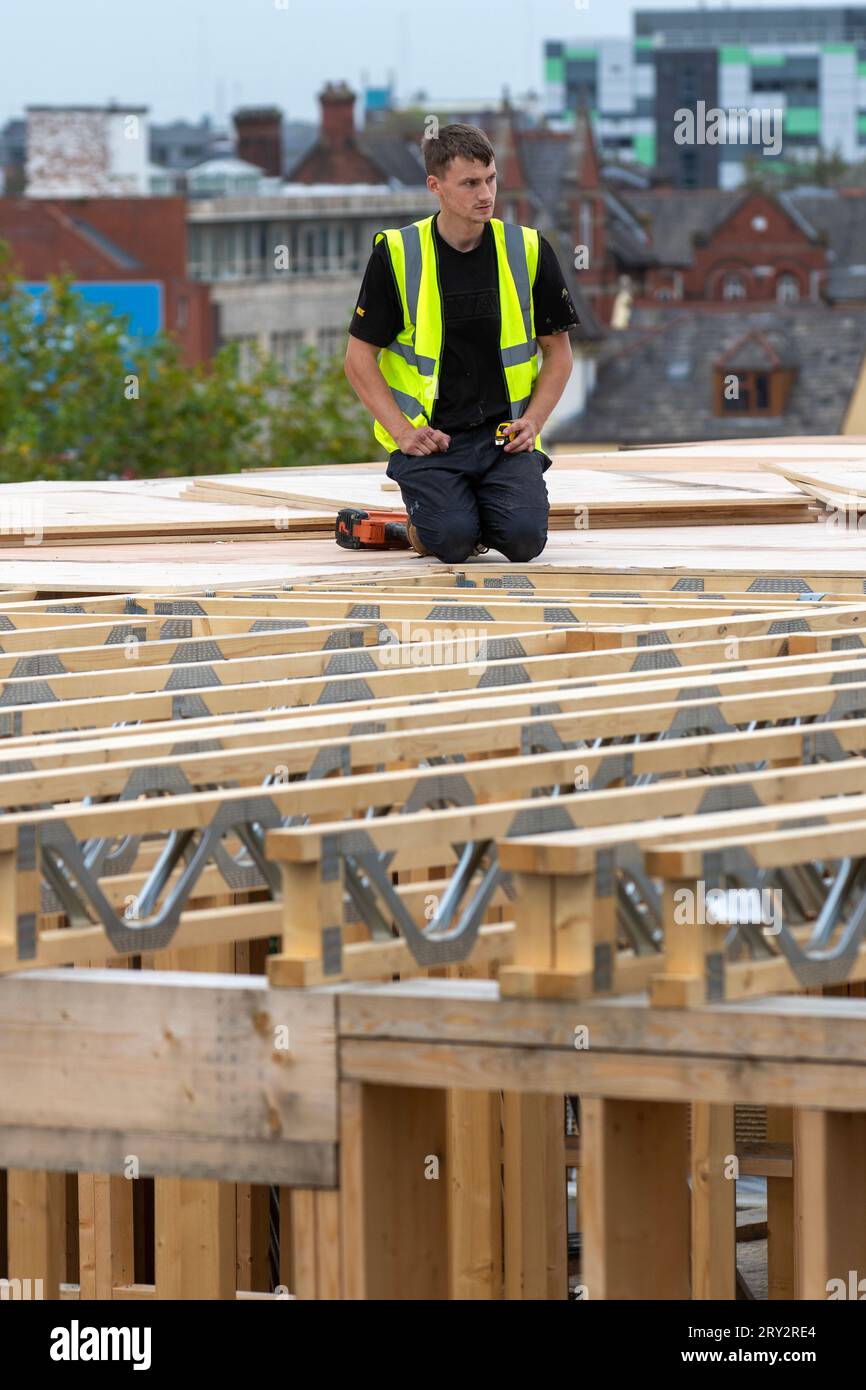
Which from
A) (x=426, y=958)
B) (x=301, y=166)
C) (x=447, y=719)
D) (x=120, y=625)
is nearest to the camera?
(x=426, y=958)

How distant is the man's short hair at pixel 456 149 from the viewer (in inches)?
295

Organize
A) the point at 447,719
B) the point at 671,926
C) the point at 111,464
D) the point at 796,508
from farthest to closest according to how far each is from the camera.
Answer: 1. the point at 111,464
2. the point at 796,508
3. the point at 447,719
4. the point at 671,926

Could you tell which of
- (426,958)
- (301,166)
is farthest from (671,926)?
(301,166)

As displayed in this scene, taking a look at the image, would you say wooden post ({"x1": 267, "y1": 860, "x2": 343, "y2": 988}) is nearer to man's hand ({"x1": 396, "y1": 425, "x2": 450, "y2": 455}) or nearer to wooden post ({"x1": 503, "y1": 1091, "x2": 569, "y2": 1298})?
wooden post ({"x1": 503, "y1": 1091, "x2": 569, "y2": 1298})

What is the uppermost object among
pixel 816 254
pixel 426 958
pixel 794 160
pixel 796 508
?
pixel 794 160

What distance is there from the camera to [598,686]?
5402mm

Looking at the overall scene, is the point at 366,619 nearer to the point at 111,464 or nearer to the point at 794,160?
the point at 111,464

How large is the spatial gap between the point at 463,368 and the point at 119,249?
55213 millimetres

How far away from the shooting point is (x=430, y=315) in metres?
7.98

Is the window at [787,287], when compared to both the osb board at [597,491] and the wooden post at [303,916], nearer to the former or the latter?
the osb board at [597,491]

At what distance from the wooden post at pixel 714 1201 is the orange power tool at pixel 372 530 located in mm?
2941

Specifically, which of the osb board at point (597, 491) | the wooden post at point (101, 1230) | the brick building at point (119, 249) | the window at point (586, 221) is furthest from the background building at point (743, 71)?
the wooden post at point (101, 1230)

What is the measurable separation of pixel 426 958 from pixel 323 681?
163cm

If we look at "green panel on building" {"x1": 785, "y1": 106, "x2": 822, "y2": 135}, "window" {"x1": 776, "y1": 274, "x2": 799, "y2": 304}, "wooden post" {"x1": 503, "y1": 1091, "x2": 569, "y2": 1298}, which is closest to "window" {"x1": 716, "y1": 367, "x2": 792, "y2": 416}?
"window" {"x1": 776, "y1": 274, "x2": 799, "y2": 304}
